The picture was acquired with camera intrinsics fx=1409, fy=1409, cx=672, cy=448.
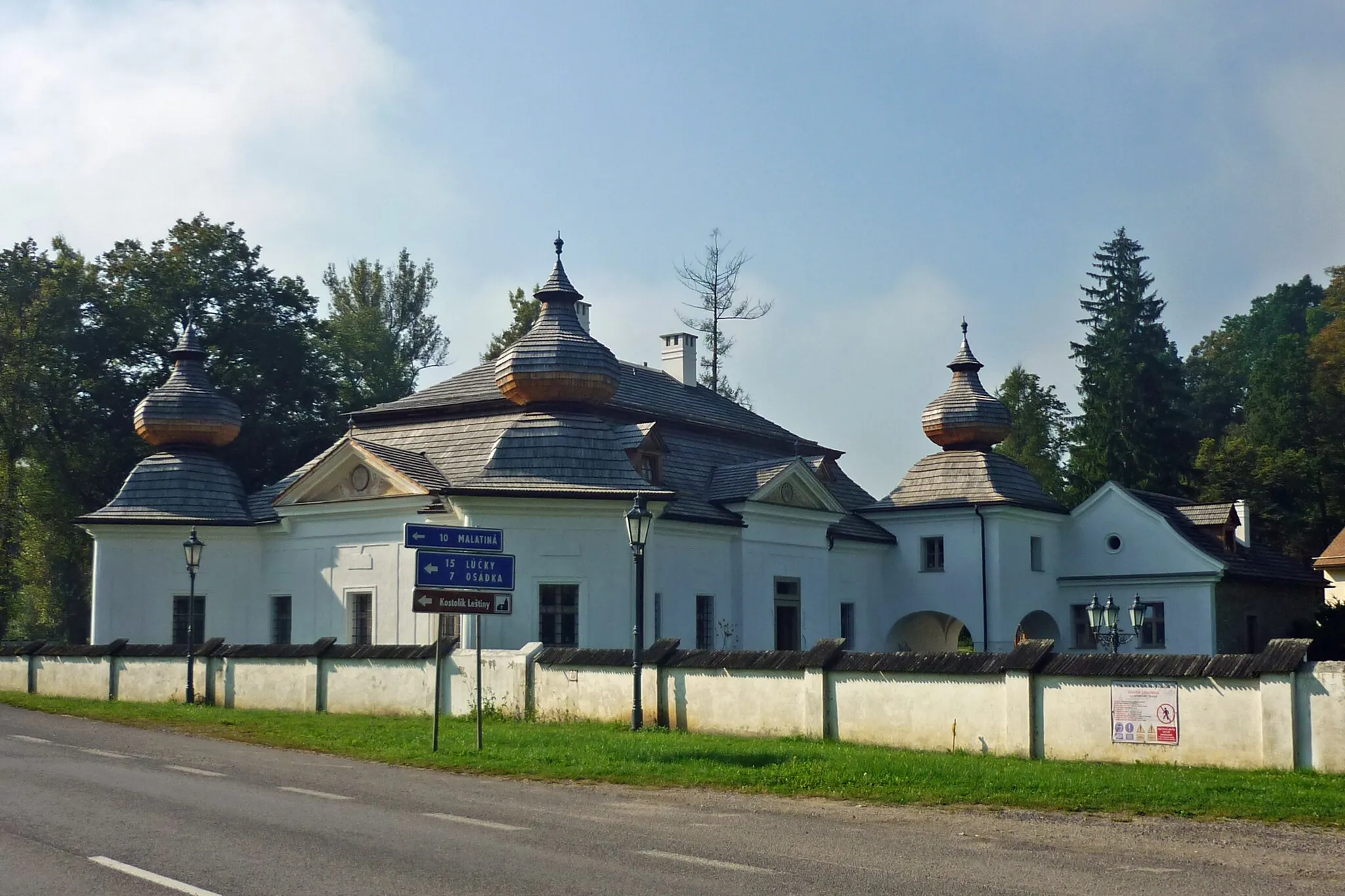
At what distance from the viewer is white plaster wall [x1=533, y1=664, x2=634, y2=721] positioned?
21.2 metres

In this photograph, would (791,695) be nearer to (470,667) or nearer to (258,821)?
(470,667)

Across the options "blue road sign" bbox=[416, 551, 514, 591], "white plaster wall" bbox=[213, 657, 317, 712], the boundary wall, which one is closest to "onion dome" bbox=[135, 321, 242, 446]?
the boundary wall

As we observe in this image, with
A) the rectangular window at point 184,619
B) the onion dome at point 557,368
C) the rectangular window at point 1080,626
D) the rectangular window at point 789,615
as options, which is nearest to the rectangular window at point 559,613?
the onion dome at point 557,368

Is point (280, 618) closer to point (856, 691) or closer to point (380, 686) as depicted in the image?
point (380, 686)

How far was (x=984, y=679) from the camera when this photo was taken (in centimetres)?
1733

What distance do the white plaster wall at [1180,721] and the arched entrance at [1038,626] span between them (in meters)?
24.5

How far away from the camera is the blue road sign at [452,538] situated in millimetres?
17859

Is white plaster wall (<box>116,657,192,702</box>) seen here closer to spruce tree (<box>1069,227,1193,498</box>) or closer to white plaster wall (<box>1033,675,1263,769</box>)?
white plaster wall (<box>1033,675,1263,769</box>)

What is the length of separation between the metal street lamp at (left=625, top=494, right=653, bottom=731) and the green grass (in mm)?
382

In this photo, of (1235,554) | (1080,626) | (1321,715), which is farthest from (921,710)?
(1235,554)

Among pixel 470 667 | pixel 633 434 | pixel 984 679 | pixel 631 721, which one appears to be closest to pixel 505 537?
pixel 633 434

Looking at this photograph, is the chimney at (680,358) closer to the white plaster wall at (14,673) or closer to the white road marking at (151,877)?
the white plaster wall at (14,673)

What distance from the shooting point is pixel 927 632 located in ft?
135

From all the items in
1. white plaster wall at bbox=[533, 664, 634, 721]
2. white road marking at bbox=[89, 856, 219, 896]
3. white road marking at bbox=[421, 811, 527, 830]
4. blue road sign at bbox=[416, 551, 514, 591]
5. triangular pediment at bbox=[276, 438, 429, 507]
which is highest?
triangular pediment at bbox=[276, 438, 429, 507]
